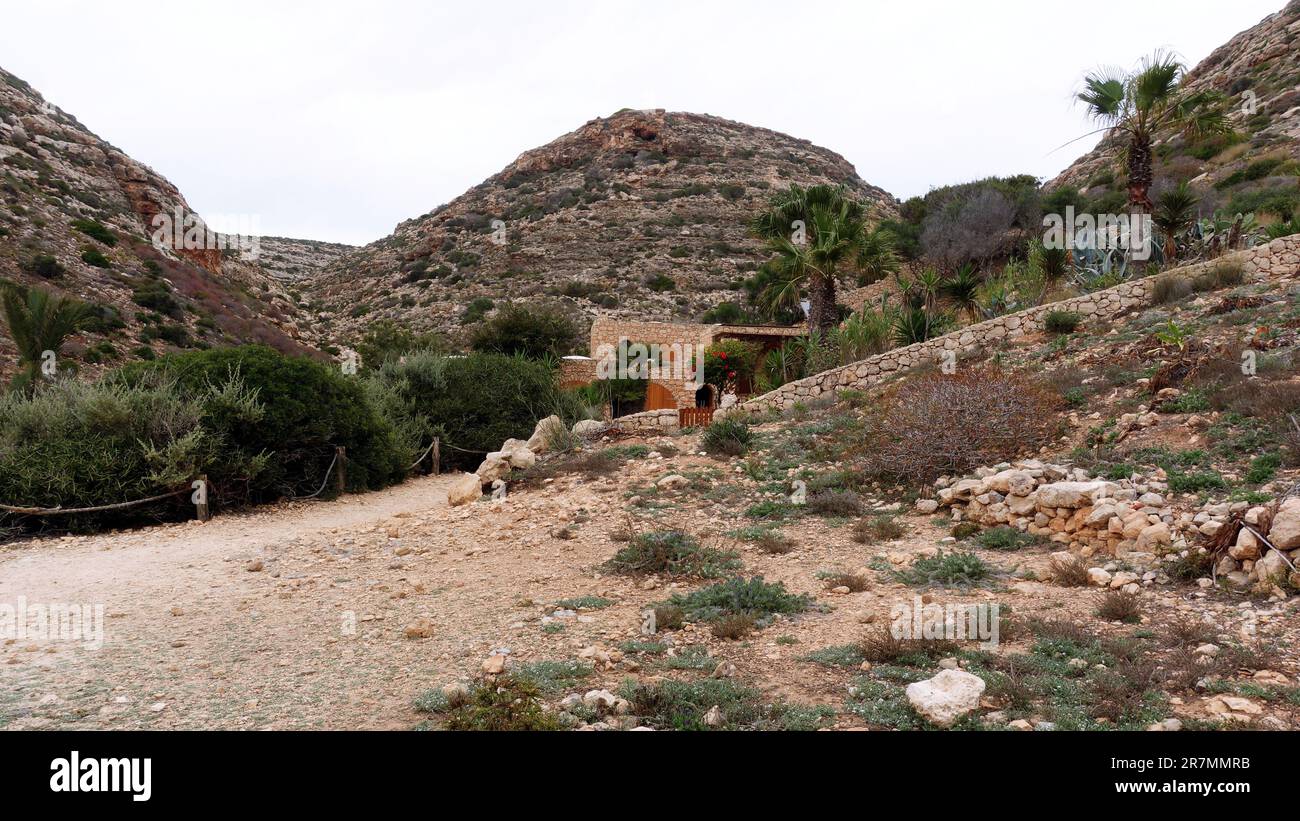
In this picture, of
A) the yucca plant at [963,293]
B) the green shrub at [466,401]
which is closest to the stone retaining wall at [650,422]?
the green shrub at [466,401]

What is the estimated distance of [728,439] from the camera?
10.6 m

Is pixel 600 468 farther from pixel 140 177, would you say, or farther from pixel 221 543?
pixel 140 177

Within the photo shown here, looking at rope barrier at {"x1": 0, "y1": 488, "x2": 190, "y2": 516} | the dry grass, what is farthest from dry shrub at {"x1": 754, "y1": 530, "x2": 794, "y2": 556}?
rope barrier at {"x1": 0, "y1": 488, "x2": 190, "y2": 516}

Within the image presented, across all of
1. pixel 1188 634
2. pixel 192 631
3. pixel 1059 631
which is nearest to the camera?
pixel 1188 634

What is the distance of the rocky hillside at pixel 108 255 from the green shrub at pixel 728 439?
62.8 feet

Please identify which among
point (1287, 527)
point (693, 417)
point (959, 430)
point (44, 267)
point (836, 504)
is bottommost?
point (836, 504)

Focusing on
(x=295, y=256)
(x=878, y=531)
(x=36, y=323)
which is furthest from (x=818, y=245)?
(x=295, y=256)

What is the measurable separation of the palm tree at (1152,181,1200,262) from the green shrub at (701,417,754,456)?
35.8 ft

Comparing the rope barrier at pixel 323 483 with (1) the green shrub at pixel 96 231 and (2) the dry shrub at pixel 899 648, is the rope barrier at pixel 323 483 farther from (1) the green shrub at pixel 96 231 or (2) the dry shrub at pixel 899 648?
(1) the green shrub at pixel 96 231

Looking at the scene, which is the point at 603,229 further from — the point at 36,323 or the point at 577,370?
the point at 36,323

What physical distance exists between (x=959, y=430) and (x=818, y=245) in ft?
27.3

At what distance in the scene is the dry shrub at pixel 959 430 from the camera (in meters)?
8.05

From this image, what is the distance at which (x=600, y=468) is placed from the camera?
993 cm
